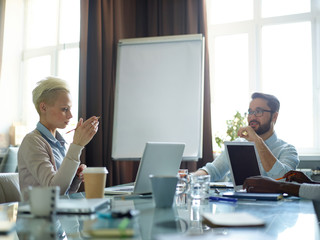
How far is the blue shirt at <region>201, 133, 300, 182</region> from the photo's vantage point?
229 cm

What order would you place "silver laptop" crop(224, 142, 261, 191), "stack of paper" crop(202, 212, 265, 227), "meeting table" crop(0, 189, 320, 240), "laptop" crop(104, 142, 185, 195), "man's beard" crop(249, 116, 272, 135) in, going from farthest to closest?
"man's beard" crop(249, 116, 272, 135) → "silver laptop" crop(224, 142, 261, 191) → "laptop" crop(104, 142, 185, 195) → "stack of paper" crop(202, 212, 265, 227) → "meeting table" crop(0, 189, 320, 240)

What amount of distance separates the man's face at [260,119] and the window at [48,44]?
2.38 m

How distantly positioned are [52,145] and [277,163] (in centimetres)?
122

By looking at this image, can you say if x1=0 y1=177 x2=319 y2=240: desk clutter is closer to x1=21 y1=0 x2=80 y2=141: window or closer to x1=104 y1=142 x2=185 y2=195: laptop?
x1=104 y1=142 x2=185 y2=195: laptop

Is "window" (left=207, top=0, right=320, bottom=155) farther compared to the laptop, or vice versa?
"window" (left=207, top=0, right=320, bottom=155)

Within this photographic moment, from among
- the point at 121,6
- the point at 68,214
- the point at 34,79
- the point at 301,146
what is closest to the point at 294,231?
the point at 68,214

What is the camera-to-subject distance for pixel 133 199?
1.54 meters

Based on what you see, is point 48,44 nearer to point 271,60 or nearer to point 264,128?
point 271,60

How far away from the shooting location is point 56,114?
2127 millimetres

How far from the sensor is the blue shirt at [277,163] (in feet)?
7.51

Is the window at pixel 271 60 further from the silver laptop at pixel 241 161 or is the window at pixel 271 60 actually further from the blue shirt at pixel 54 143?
the blue shirt at pixel 54 143

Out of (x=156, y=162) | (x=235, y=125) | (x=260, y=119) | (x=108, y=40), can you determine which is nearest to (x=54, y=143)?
(x=156, y=162)

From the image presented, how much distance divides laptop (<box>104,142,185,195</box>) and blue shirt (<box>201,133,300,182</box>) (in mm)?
839

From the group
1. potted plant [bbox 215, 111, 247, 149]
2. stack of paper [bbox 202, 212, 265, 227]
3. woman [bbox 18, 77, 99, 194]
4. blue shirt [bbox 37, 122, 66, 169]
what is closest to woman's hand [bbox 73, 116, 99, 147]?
woman [bbox 18, 77, 99, 194]
